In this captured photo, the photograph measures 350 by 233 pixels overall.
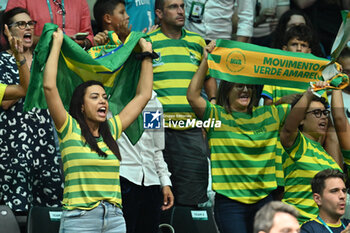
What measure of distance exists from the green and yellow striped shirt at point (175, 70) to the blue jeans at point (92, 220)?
1711mm

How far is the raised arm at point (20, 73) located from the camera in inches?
241

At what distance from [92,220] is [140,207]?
1.05 metres

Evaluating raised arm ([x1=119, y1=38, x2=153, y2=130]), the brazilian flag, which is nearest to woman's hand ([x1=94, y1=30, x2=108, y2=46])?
the brazilian flag

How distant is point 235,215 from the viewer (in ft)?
20.6

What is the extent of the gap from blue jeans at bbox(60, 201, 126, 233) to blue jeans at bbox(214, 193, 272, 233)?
112 centimetres

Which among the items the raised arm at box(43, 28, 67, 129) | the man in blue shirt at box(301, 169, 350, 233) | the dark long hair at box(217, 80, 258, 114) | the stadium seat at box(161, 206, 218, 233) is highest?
the raised arm at box(43, 28, 67, 129)

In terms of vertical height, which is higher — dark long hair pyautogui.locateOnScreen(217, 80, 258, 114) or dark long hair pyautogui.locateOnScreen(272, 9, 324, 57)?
dark long hair pyautogui.locateOnScreen(272, 9, 324, 57)

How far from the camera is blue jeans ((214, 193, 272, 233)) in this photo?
6.23 metres

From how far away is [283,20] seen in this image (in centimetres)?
808

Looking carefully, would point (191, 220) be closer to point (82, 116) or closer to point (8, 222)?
point (8, 222)

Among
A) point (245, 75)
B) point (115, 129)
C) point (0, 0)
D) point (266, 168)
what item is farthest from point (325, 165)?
point (0, 0)

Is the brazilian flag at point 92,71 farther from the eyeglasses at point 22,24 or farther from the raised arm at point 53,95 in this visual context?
the eyeglasses at point 22,24

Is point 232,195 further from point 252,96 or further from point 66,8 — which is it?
point 66,8

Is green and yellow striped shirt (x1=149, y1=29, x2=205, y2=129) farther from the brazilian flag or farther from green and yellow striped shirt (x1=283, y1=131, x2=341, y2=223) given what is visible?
green and yellow striped shirt (x1=283, y1=131, x2=341, y2=223)
